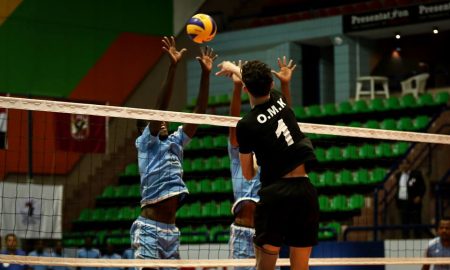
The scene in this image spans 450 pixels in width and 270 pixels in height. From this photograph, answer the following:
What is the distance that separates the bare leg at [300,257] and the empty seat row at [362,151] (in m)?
14.1

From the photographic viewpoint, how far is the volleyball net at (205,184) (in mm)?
18312

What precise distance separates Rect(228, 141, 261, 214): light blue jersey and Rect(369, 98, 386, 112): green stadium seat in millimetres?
13345

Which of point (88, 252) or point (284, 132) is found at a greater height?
point (284, 132)

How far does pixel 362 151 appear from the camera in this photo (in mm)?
21391

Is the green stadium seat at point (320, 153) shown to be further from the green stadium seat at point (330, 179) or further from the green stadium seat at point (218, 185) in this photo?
the green stadium seat at point (218, 185)

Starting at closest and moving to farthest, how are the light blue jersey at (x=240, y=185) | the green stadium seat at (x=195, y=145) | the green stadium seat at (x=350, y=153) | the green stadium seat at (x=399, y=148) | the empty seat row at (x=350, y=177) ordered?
the light blue jersey at (x=240, y=185) < the empty seat row at (x=350, y=177) < the green stadium seat at (x=399, y=148) < the green stadium seat at (x=350, y=153) < the green stadium seat at (x=195, y=145)

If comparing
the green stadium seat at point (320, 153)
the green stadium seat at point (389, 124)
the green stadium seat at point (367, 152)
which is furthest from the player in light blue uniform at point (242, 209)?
the green stadium seat at point (320, 153)

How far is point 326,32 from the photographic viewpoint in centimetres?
2522

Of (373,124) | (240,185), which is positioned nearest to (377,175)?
(373,124)

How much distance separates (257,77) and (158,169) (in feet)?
6.79

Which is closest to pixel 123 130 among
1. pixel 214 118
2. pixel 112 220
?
pixel 112 220

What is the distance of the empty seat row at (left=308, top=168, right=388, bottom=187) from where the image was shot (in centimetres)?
2053

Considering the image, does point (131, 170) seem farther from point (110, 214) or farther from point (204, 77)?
point (204, 77)

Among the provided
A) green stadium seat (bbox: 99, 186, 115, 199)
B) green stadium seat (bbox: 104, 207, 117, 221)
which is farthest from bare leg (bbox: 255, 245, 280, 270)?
green stadium seat (bbox: 99, 186, 115, 199)
